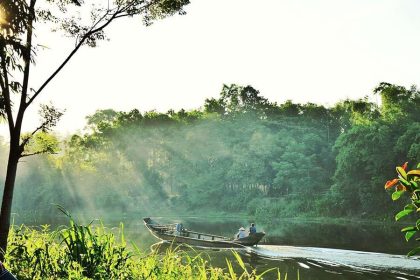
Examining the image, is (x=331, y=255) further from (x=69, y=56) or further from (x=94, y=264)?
(x=94, y=264)

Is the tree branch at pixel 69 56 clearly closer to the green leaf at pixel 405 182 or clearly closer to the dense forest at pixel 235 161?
the green leaf at pixel 405 182

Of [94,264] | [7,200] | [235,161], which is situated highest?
[235,161]

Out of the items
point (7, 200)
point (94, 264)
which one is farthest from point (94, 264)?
point (7, 200)

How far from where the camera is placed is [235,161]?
53312 mm

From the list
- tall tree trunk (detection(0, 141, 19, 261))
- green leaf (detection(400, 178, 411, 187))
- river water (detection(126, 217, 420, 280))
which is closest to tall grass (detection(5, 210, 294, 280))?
green leaf (detection(400, 178, 411, 187))

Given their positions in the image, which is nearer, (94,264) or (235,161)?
(94,264)

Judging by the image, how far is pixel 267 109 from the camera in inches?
2251

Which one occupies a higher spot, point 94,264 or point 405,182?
point 405,182

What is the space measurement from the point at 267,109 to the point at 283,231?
88.2 feet

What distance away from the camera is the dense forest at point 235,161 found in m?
39.2

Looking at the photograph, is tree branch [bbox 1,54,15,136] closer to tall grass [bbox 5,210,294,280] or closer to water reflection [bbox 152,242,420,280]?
tall grass [bbox 5,210,294,280]

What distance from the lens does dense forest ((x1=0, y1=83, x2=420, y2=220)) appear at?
128ft

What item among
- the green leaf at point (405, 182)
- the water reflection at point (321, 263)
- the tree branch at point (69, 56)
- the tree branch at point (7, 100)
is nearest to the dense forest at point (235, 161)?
the water reflection at point (321, 263)

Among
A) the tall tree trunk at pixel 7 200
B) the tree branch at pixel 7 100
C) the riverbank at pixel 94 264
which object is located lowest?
the riverbank at pixel 94 264
